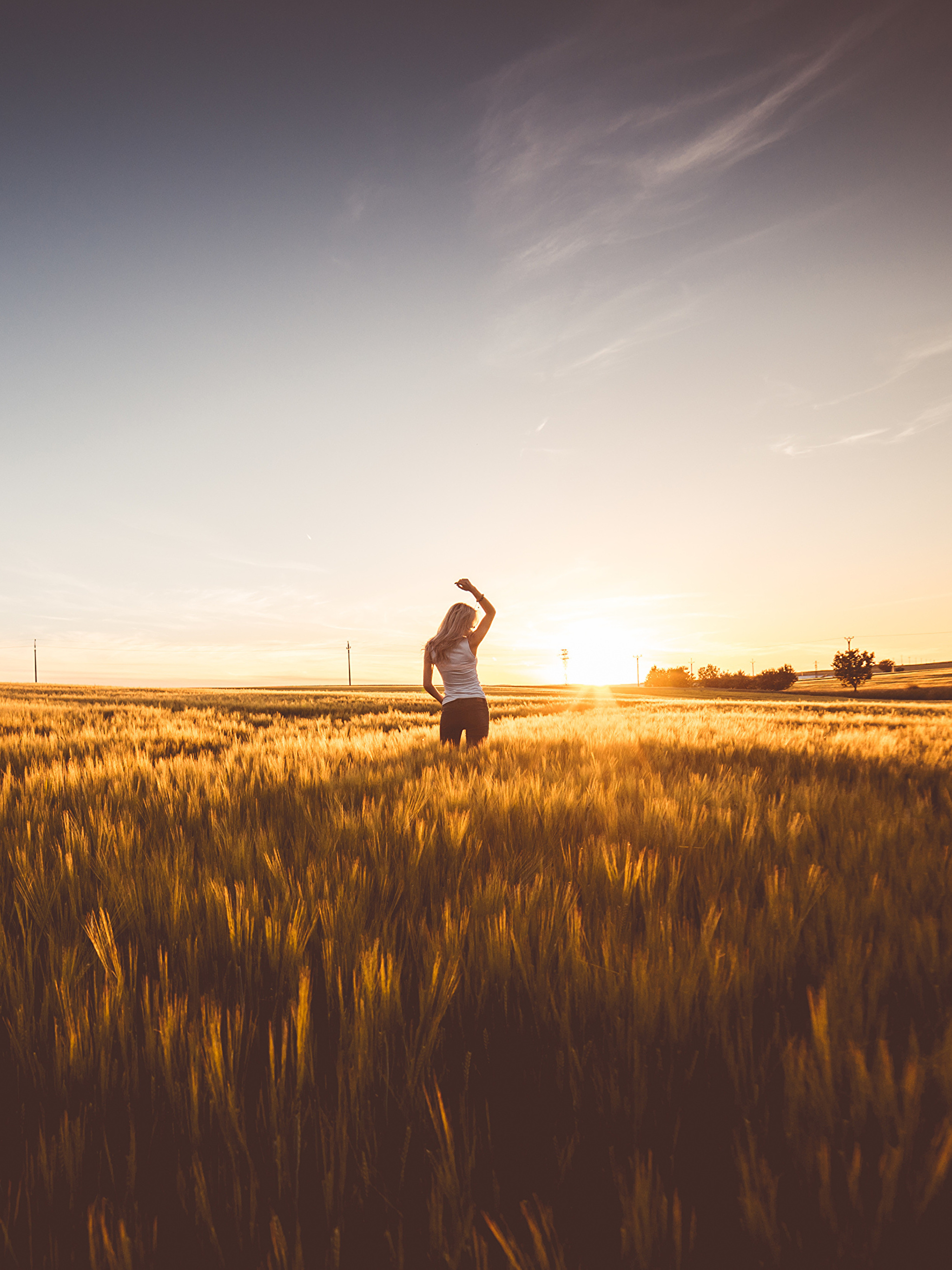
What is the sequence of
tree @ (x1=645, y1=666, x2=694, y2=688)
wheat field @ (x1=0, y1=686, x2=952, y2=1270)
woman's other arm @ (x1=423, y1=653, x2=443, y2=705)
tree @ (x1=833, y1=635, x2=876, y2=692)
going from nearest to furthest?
1. wheat field @ (x1=0, y1=686, x2=952, y2=1270)
2. woman's other arm @ (x1=423, y1=653, x2=443, y2=705)
3. tree @ (x1=833, y1=635, x2=876, y2=692)
4. tree @ (x1=645, y1=666, x2=694, y2=688)

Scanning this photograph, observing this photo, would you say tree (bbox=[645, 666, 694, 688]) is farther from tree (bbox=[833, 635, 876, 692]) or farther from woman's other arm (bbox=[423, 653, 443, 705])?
woman's other arm (bbox=[423, 653, 443, 705])

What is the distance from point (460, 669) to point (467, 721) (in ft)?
2.25

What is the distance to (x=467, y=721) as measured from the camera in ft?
22.8

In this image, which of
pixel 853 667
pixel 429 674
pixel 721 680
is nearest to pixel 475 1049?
pixel 429 674

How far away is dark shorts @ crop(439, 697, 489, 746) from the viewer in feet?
22.8

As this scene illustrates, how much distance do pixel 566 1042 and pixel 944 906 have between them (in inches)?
62.6

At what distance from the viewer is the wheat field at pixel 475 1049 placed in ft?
2.50

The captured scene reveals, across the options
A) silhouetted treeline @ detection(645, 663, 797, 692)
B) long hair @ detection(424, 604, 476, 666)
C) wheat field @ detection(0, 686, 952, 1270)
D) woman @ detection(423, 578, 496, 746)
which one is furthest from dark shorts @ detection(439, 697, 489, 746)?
silhouetted treeline @ detection(645, 663, 797, 692)

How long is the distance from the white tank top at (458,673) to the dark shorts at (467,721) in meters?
0.08

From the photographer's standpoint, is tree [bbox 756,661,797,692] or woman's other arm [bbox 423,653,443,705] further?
tree [bbox 756,661,797,692]

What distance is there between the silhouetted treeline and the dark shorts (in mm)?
87894

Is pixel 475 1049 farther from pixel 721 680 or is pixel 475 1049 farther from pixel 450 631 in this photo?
pixel 721 680

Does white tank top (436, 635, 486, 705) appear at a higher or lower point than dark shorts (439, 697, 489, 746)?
higher

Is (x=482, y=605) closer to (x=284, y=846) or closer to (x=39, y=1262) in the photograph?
(x=284, y=846)
